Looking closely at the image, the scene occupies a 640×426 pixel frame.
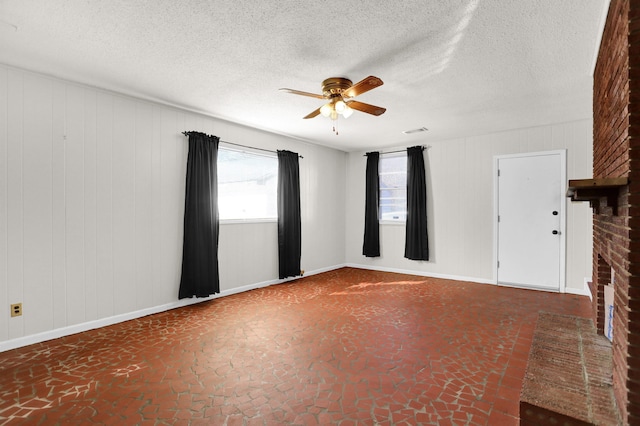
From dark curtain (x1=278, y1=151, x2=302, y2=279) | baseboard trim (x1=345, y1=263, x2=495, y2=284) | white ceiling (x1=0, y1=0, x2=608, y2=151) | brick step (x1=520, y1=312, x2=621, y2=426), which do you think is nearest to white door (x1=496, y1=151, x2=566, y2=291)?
baseboard trim (x1=345, y1=263, x2=495, y2=284)

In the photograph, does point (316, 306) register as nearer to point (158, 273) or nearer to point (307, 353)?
point (307, 353)

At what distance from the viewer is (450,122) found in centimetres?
477

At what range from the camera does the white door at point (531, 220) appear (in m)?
4.88

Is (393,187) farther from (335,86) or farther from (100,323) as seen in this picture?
(100,323)

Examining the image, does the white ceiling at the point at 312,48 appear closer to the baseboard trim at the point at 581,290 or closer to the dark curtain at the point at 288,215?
the dark curtain at the point at 288,215

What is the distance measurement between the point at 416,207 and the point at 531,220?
6.07 ft

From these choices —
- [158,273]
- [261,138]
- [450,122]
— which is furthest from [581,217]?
[158,273]

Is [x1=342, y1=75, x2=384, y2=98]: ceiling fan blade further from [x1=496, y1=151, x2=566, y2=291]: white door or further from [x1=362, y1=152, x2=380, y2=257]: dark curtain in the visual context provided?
[x1=362, y1=152, x2=380, y2=257]: dark curtain

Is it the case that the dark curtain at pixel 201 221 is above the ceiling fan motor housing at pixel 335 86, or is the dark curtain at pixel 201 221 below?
below

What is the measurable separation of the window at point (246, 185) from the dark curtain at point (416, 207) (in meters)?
2.58

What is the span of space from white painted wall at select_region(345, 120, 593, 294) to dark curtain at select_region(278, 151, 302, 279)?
2.05 metres

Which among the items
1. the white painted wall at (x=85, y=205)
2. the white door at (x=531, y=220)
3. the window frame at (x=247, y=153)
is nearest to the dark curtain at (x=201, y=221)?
the white painted wall at (x=85, y=205)

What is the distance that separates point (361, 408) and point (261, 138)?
4304 millimetres

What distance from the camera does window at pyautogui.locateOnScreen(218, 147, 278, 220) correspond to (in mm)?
4801
